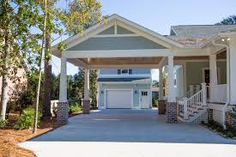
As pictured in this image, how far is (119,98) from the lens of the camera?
4275 cm

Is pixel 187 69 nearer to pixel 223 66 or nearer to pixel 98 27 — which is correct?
pixel 223 66

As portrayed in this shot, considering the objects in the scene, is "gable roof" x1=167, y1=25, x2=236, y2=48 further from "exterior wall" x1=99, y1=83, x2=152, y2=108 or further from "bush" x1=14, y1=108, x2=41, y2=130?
"bush" x1=14, y1=108, x2=41, y2=130

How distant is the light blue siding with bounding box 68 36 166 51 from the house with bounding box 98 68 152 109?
2159cm

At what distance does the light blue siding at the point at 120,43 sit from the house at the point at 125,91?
21.6m

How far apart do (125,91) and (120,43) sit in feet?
74.1

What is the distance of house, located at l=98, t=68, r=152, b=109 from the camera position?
42219mm

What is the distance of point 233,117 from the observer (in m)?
15.8

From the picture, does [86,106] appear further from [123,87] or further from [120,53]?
[123,87]

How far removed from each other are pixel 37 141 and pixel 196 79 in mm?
15417

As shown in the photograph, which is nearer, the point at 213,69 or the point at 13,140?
the point at 13,140

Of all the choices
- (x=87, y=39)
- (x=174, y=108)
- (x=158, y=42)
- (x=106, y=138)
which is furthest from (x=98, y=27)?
(x=106, y=138)

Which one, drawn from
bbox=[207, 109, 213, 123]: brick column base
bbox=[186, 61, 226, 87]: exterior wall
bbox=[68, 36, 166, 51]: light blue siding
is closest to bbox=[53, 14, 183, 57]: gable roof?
bbox=[68, 36, 166, 51]: light blue siding

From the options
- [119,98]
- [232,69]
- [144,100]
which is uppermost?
[232,69]

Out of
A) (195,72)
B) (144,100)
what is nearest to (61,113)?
(195,72)
